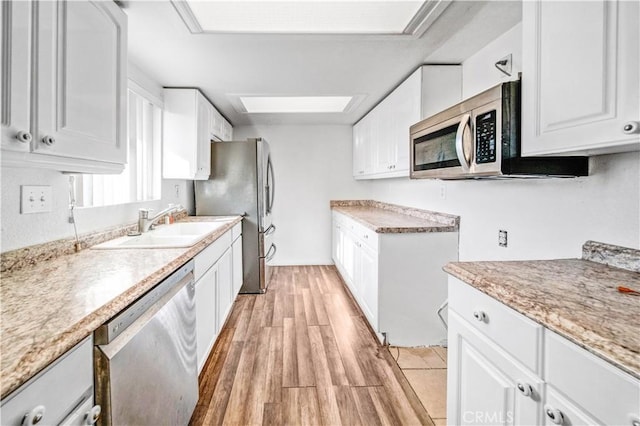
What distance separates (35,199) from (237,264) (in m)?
2.11

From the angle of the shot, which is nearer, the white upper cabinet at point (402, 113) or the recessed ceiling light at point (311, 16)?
the recessed ceiling light at point (311, 16)

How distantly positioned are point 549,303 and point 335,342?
76.5 inches

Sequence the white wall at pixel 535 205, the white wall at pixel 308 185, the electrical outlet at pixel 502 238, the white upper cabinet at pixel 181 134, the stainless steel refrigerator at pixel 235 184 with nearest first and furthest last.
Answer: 1. the white wall at pixel 535 205
2. the electrical outlet at pixel 502 238
3. the white upper cabinet at pixel 181 134
4. the stainless steel refrigerator at pixel 235 184
5. the white wall at pixel 308 185

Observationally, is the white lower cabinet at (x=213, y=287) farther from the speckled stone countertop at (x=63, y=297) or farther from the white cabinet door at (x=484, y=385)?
the white cabinet door at (x=484, y=385)

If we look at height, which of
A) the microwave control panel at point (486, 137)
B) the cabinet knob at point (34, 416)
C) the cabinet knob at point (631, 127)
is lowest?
the cabinet knob at point (34, 416)

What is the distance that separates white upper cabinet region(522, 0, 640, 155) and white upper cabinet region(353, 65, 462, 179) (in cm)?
129

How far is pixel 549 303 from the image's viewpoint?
2.99ft

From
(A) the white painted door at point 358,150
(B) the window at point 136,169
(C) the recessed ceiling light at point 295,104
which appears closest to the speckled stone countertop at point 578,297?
(B) the window at point 136,169

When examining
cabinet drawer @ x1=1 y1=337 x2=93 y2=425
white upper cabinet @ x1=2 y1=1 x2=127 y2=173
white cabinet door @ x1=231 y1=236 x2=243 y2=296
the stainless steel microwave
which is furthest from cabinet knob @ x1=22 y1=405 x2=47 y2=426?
white cabinet door @ x1=231 y1=236 x2=243 y2=296

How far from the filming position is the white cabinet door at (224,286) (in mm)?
2588

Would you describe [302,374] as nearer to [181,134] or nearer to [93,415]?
[93,415]

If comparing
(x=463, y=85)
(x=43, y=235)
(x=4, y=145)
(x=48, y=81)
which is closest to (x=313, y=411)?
(x=43, y=235)

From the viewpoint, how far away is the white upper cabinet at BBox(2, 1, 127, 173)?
38.6 inches

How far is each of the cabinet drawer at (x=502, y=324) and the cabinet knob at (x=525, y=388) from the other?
5 cm
